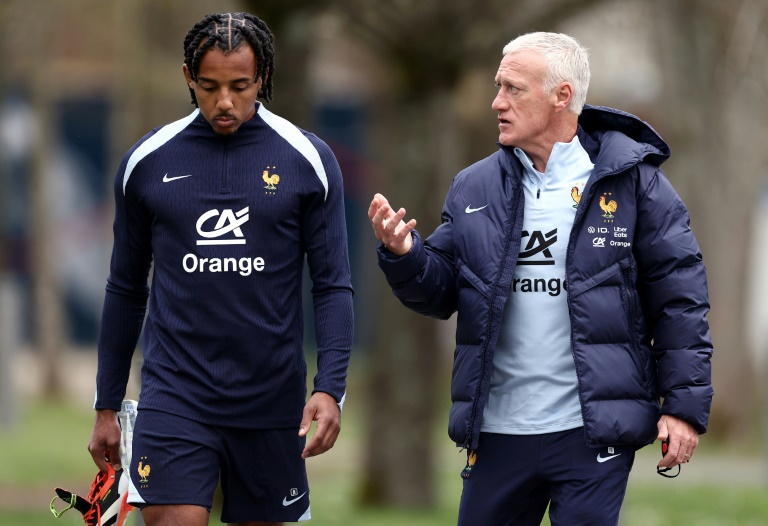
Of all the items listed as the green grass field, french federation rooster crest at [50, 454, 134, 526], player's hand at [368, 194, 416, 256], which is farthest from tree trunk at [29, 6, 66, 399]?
player's hand at [368, 194, 416, 256]

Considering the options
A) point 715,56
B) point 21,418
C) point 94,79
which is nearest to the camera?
point 715,56

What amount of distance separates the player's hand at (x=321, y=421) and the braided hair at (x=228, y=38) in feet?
3.64

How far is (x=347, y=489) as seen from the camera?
1555 centimetres

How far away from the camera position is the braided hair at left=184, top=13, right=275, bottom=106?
5.58 m

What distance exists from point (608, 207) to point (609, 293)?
0.30 meters

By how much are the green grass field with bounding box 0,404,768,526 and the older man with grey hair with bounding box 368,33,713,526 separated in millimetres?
4870

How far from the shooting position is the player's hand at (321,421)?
545 cm

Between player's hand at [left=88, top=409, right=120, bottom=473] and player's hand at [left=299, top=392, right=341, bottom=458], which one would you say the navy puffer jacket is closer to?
player's hand at [left=299, top=392, right=341, bottom=458]

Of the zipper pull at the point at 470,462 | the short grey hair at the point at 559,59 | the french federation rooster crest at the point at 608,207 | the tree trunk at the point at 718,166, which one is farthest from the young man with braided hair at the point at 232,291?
the tree trunk at the point at 718,166

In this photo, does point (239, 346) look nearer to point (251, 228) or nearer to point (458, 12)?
point (251, 228)

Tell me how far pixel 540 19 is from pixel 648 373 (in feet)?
24.3

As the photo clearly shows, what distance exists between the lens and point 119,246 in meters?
5.81

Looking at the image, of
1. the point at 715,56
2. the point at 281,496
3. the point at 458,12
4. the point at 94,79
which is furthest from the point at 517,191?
the point at 94,79

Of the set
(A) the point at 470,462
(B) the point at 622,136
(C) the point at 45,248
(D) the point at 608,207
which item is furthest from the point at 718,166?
(A) the point at 470,462
